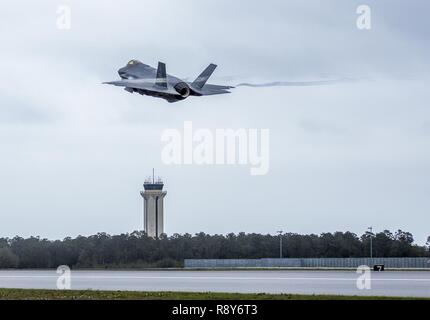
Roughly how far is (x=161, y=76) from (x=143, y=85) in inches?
65.2

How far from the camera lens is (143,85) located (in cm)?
8269

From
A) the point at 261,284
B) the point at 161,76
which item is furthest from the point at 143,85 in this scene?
the point at 261,284

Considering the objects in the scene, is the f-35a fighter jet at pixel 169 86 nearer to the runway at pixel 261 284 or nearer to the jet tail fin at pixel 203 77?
the jet tail fin at pixel 203 77

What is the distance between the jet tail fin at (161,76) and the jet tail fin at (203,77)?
2353 millimetres

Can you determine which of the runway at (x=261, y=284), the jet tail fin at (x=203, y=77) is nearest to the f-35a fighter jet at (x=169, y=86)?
the jet tail fin at (x=203, y=77)


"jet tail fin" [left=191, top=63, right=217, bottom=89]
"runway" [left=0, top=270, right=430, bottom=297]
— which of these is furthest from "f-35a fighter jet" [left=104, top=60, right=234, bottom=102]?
"runway" [left=0, top=270, right=430, bottom=297]

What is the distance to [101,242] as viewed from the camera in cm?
16988

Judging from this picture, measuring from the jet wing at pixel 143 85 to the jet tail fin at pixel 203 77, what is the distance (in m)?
2.64

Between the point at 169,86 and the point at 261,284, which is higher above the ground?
the point at 169,86

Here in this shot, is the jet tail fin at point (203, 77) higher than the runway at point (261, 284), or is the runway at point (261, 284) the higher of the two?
the jet tail fin at point (203, 77)

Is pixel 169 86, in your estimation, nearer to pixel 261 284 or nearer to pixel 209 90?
pixel 209 90

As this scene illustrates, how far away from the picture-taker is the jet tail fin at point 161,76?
267ft

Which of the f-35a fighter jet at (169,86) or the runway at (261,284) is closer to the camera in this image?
the runway at (261,284)
